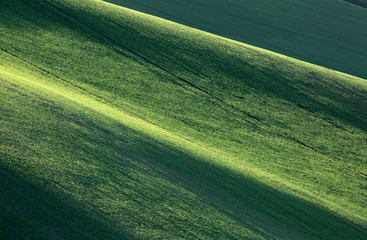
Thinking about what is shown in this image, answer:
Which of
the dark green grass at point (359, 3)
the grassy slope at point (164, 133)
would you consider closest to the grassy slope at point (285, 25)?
the dark green grass at point (359, 3)

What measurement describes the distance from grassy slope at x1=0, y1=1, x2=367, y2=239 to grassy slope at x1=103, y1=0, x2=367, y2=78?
5.20m

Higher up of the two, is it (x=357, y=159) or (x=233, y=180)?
(x=357, y=159)

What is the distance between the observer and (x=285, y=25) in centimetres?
2312

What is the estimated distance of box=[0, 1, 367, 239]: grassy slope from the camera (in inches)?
233

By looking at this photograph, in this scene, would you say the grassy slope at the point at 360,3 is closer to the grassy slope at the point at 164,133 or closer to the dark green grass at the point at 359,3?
the dark green grass at the point at 359,3

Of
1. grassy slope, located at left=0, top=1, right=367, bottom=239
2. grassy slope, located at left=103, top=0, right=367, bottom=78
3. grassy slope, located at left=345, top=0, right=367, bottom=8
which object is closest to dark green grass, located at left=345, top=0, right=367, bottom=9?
grassy slope, located at left=345, top=0, right=367, bottom=8

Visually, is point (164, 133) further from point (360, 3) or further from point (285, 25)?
point (360, 3)

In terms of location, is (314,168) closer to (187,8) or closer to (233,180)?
(233,180)

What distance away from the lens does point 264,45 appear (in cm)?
1914

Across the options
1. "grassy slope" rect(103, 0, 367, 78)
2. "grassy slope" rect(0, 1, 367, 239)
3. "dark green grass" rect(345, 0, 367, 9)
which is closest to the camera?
"grassy slope" rect(0, 1, 367, 239)

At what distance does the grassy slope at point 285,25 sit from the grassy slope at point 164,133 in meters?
5.20

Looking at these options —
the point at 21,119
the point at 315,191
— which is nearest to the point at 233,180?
the point at 315,191

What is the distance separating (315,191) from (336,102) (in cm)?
544

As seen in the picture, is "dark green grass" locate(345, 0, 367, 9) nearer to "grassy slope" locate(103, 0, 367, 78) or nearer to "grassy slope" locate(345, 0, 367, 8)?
"grassy slope" locate(345, 0, 367, 8)
